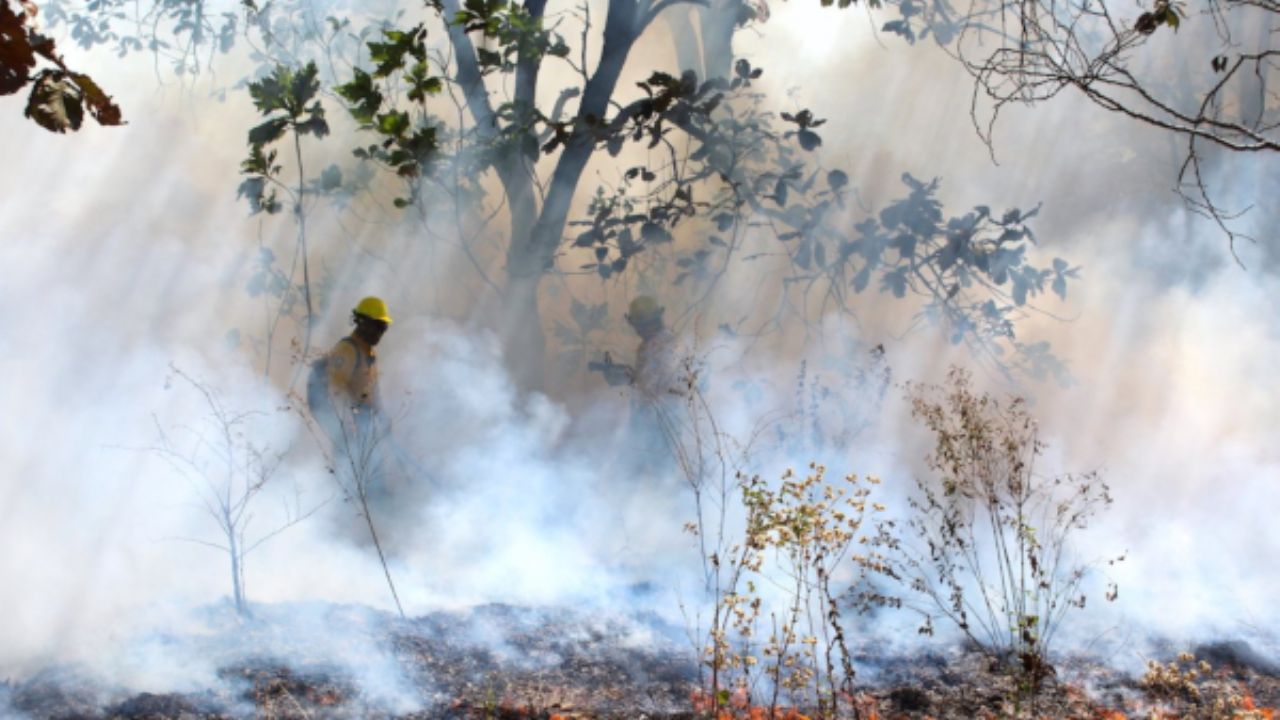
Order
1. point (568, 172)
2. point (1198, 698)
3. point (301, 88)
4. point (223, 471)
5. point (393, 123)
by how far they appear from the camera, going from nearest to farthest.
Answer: point (1198, 698) → point (393, 123) → point (301, 88) → point (223, 471) → point (568, 172)

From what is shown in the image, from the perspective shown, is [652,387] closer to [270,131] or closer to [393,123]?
[393,123]

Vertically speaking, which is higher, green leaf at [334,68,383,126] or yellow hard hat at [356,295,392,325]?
green leaf at [334,68,383,126]

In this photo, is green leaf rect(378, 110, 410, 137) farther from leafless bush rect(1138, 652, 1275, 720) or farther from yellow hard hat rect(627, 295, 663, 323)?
leafless bush rect(1138, 652, 1275, 720)

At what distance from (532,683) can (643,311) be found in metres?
3.64

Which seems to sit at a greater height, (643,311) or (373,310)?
(643,311)

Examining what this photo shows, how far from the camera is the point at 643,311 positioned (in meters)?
7.16

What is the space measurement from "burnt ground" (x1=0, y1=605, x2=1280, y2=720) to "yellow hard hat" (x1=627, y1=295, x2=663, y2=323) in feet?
9.53

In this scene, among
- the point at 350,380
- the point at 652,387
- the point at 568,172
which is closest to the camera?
the point at 350,380

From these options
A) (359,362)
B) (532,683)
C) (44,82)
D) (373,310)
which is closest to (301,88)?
(373,310)

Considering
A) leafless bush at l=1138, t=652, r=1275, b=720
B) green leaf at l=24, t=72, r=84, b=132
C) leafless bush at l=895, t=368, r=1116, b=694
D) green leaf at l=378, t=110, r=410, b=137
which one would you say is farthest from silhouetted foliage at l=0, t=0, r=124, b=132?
green leaf at l=378, t=110, r=410, b=137

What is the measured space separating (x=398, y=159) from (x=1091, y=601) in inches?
177

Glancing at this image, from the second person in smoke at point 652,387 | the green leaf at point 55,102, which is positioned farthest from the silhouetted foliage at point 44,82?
the second person in smoke at point 652,387

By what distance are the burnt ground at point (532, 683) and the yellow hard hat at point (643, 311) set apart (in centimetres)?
291

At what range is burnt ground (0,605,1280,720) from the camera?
138 inches
